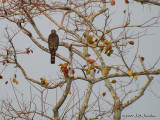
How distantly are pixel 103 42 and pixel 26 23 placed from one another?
2.84 m

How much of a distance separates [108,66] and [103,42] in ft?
2.65

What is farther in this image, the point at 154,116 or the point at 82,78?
the point at 154,116

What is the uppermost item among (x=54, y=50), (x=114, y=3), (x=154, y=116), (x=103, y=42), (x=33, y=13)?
(x=114, y=3)

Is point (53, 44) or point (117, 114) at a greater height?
point (53, 44)

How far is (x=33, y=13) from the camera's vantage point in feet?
23.5

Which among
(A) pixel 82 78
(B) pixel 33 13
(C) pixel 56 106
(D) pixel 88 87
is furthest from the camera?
(D) pixel 88 87

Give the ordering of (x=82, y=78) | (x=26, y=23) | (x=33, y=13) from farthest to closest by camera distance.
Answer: (x=26, y=23), (x=33, y=13), (x=82, y=78)

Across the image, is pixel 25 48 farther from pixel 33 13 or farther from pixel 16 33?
pixel 33 13

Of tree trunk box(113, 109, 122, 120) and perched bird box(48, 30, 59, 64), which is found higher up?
perched bird box(48, 30, 59, 64)

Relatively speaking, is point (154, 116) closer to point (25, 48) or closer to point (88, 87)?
point (88, 87)

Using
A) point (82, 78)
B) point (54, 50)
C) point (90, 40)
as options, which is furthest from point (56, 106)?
point (54, 50)

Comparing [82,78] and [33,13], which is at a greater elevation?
[33,13]

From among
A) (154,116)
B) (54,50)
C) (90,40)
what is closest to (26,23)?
(54,50)

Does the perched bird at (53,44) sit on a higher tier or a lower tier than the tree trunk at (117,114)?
higher
